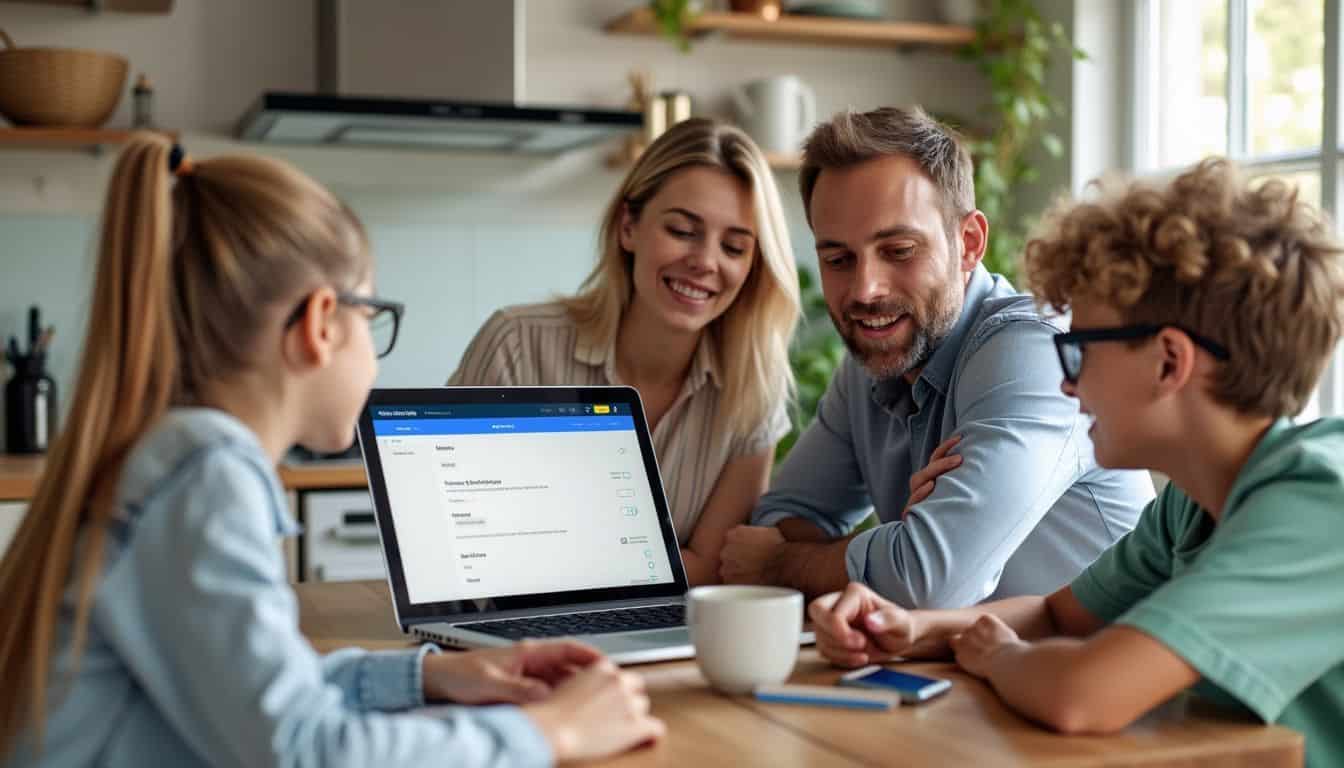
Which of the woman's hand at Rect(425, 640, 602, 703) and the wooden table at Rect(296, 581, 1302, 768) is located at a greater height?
the woman's hand at Rect(425, 640, 602, 703)

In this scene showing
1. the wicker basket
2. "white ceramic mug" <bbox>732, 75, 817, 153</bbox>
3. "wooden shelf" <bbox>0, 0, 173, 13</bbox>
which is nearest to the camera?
the wicker basket

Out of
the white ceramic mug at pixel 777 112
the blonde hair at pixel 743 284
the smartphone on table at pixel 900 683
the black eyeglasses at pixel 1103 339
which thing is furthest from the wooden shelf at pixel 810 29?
the smartphone on table at pixel 900 683

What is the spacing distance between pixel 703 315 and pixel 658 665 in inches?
34.9

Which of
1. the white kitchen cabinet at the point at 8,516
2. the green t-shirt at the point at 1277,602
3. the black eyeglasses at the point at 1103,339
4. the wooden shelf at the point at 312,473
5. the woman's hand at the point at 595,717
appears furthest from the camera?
the wooden shelf at the point at 312,473

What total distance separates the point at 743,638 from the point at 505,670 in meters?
0.20

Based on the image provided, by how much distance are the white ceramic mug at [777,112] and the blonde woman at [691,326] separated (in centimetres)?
180

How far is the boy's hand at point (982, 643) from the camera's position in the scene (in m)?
1.25

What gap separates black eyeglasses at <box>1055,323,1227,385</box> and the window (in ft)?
6.37

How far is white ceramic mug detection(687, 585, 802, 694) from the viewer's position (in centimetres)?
117

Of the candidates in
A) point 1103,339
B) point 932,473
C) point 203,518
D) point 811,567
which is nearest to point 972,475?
point 932,473

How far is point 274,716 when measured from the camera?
878 mm

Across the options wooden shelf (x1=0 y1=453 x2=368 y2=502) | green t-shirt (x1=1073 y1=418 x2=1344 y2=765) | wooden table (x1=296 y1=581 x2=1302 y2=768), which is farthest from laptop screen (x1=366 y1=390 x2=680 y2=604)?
wooden shelf (x1=0 y1=453 x2=368 y2=502)

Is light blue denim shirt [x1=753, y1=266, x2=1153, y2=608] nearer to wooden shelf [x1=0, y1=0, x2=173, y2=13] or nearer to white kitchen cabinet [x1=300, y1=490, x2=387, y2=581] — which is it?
white kitchen cabinet [x1=300, y1=490, x2=387, y2=581]

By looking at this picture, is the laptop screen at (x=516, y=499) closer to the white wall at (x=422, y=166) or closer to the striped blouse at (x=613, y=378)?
the striped blouse at (x=613, y=378)
